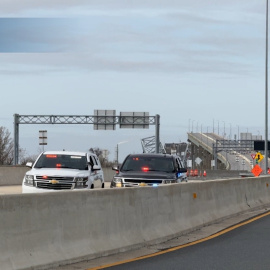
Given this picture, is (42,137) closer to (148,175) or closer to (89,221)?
(148,175)

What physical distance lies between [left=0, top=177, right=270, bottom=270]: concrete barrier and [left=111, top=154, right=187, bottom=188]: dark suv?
15.0ft

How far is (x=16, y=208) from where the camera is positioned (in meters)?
11.1

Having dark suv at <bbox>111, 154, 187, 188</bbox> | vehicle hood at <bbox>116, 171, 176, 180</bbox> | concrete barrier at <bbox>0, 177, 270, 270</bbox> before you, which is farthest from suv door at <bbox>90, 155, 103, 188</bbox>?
concrete barrier at <bbox>0, 177, 270, 270</bbox>

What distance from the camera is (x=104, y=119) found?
8150cm

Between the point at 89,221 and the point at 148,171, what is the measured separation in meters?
12.2

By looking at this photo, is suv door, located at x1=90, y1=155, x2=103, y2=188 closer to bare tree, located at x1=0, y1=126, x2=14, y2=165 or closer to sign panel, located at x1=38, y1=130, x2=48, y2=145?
sign panel, located at x1=38, y1=130, x2=48, y2=145

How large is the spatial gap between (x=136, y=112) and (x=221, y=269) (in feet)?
229

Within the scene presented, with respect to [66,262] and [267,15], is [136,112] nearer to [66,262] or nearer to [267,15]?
[267,15]

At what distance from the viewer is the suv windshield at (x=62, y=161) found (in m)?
25.4

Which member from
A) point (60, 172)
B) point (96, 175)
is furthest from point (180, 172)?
point (60, 172)

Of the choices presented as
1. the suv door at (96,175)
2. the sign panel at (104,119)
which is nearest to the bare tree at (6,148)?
the sign panel at (104,119)

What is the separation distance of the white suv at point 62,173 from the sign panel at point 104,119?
2156 inches

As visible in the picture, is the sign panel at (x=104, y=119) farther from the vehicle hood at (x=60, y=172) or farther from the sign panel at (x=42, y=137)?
the vehicle hood at (x=60, y=172)

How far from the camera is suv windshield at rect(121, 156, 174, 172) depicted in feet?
84.3
